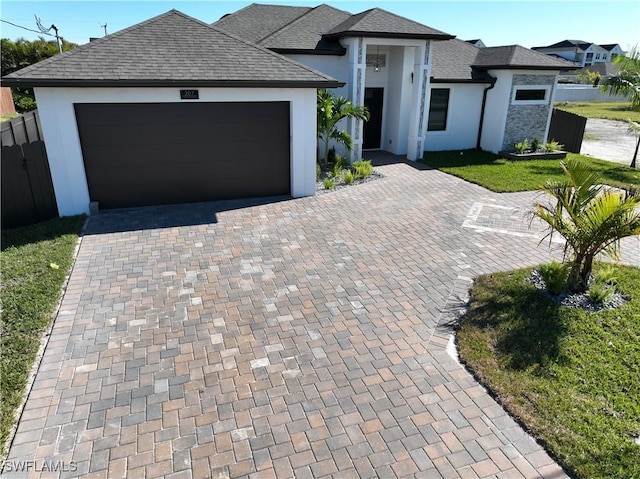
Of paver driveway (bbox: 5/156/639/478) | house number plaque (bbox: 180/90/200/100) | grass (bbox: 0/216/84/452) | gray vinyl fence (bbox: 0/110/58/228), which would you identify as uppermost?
house number plaque (bbox: 180/90/200/100)

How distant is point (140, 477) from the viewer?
3689mm

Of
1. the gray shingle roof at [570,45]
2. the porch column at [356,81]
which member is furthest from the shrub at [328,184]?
the gray shingle roof at [570,45]

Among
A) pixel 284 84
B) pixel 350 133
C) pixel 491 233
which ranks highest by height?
pixel 284 84

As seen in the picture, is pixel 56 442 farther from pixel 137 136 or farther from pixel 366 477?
pixel 137 136

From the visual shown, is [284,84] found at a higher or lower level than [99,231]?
higher

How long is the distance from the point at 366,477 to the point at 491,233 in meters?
6.95

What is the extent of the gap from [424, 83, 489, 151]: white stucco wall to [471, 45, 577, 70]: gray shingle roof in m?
0.98

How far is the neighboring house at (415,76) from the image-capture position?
14.4 m

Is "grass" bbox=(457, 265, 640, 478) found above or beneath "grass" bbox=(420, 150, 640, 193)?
above

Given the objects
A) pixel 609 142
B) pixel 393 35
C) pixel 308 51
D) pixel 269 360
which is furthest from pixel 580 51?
pixel 269 360

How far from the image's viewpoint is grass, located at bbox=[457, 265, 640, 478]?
4043 millimetres

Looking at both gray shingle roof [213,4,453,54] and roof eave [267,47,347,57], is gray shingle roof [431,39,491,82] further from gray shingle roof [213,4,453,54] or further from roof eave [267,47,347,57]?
roof eave [267,47,347,57]

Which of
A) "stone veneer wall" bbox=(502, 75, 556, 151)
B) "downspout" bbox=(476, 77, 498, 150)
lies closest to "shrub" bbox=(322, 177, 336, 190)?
"stone veneer wall" bbox=(502, 75, 556, 151)

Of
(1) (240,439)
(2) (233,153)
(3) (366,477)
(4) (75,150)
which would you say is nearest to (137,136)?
(4) (75,150)
